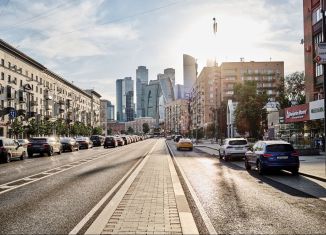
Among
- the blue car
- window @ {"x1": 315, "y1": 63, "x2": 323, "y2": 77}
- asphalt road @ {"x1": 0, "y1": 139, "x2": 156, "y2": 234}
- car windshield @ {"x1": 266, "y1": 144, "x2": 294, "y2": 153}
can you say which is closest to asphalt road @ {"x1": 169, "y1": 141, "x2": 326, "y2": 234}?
asphalt road @ {"x1": 0, "y1": 139, "x2": 156, "y2": 234}

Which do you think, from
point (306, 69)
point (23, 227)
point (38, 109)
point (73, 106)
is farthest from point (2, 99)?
point (23, 227)

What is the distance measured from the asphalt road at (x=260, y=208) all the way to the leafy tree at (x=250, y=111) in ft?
186

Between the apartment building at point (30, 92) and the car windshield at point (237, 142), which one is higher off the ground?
the apartment building at point (30, 92)

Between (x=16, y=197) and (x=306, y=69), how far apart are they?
46.4 meters

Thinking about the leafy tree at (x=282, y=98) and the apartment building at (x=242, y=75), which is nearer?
the leafy tree at (x=282, y=98)

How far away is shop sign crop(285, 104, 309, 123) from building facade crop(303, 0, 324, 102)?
529cm

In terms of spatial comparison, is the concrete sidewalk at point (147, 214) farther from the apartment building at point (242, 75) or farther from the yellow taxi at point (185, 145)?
the apartment building at point (242, 75)

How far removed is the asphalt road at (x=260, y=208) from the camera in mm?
7348

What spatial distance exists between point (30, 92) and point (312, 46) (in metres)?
49.9

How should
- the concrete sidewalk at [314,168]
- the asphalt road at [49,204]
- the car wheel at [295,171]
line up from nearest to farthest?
the asphalt road at [49,204] < the concrete sidewalk at [314,168] < the car wheel at [295,171]

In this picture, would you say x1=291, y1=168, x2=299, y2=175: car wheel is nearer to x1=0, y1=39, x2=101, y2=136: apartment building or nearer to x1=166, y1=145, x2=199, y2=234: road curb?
x1=166, y1=145, x2=199, y2=234: road curb

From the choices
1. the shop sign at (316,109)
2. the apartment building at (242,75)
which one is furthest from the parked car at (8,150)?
the apartment building at (242,75)

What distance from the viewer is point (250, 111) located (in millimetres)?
69875

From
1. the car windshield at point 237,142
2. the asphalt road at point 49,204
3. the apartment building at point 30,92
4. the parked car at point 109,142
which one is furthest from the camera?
the apartment building at point 30,92
